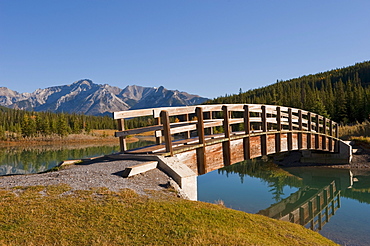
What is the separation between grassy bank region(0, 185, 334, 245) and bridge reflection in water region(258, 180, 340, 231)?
6.77m

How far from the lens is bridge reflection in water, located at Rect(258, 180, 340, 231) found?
14.2 metres

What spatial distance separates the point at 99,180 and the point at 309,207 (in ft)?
42.9

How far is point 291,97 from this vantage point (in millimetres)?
87500

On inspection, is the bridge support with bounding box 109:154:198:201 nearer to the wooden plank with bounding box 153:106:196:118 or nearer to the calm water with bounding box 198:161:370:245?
the wooden plank with bounding box 153:106:196:118

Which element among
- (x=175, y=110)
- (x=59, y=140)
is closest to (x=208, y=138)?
(x=175, y=110)

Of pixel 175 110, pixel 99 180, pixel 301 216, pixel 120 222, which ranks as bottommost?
pixel 301 216

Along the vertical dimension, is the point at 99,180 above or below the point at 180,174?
above

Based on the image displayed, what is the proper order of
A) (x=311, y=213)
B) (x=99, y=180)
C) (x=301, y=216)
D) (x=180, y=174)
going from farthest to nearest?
(x=311, y=213)
(x=301, y=216)
(x=180, y=174)
(x=99, y=180)

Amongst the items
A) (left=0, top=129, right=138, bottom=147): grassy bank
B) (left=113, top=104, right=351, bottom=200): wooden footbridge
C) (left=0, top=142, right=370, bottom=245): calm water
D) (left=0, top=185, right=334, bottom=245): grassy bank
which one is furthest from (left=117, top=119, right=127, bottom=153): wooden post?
(left=0, top=129, right=138, bottom=147): grassy bank

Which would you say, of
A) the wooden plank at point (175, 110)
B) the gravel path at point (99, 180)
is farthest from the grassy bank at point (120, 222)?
the wooden plank at point (175, 110)

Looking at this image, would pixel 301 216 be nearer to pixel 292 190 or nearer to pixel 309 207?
pixel 309 207

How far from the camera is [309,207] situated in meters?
16.7

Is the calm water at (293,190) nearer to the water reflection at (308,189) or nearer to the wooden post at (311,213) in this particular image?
the water reflection at (308,189)

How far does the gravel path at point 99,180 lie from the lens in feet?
26.6
